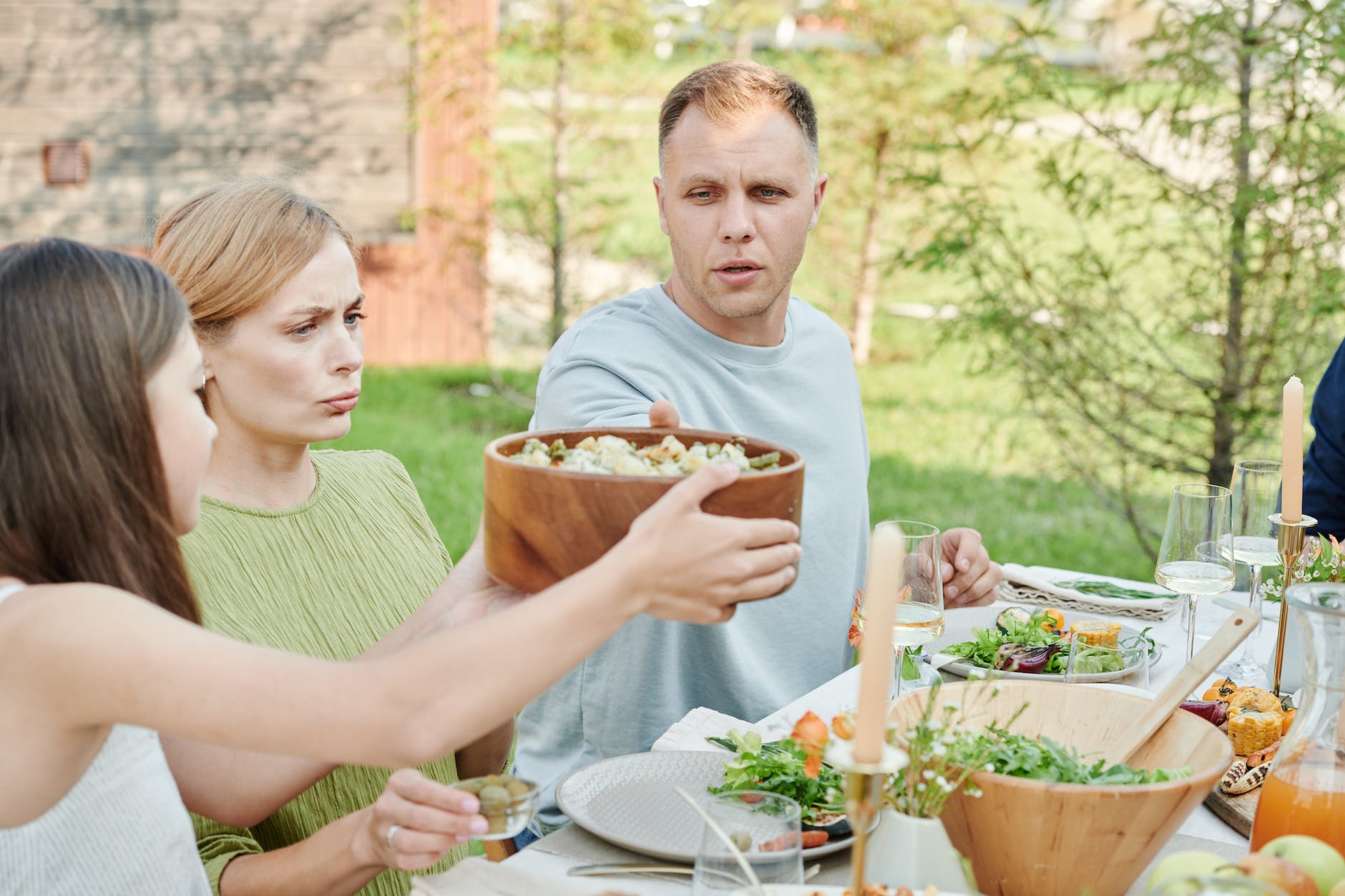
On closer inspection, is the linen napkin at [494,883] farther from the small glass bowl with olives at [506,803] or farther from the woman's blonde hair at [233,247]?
the woman's blonde hair at [233,247]

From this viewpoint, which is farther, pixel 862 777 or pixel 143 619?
pixel 143 619

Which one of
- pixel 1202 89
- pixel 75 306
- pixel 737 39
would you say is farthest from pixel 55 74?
pixel 75 306

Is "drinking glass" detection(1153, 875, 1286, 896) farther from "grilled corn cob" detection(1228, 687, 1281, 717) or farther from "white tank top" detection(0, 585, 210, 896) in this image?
"white tank top" detection(0, 585, 210, 896)

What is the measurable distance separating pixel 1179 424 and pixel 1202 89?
131 centimetres

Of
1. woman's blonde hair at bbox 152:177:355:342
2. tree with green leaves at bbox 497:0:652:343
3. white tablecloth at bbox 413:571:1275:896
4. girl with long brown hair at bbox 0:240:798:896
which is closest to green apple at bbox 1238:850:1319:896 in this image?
white tablecloth at bbox 413:571:1275:896

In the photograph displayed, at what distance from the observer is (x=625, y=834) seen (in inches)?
63.4

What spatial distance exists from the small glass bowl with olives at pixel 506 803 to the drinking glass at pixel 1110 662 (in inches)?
37.4

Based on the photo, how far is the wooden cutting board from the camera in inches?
66.0

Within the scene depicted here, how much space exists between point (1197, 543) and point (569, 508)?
1.28m

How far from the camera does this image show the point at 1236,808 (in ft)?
5.58

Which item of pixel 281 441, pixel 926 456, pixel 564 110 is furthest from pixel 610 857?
pixel 564 110

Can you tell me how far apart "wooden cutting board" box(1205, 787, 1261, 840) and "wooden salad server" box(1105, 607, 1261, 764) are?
18 cm

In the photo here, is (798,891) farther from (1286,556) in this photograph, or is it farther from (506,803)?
(1286,556)

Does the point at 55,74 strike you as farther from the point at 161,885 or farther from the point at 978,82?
the point at 161,885
